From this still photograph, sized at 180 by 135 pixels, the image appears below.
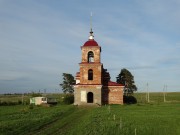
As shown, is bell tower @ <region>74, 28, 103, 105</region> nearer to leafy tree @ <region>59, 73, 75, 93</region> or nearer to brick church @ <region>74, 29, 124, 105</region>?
brick church @ <region>74, 29, 124, 105</region>

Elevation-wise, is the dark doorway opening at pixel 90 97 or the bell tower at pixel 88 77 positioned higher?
the bell tower at pixel 88 77

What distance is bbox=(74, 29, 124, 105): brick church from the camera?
59250 mm

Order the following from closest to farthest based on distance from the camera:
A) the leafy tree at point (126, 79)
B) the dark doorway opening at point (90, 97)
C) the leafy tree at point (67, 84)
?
the dark doorway opening at point (90, 97) < the leafy tree at point (126, 79) < the leafy tree at point (67, 84)

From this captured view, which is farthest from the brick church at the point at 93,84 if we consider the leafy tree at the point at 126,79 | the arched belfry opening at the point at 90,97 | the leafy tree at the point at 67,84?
the leafy tree at the point at 67,84

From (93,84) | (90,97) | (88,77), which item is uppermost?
(88,77)

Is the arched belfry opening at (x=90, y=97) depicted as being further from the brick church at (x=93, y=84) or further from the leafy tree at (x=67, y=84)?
the leafy tree at (x=67, y=84)

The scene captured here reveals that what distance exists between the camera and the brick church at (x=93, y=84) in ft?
194

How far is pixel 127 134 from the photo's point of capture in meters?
23.0

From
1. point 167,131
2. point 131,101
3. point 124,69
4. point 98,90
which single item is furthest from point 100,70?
point 167,131

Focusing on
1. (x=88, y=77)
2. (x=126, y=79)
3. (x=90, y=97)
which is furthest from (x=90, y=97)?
(x=126, y=79)

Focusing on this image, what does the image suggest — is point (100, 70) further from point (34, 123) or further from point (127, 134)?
point (127, 134)

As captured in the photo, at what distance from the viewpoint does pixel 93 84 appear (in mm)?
59500

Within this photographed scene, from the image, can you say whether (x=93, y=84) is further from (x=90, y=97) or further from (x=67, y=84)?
(x=67, y=84)

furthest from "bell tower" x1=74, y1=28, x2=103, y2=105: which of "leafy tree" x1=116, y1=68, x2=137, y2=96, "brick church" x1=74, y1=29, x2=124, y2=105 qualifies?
"leafy tree" x1=116, y1=68, x2=137, y2=96
